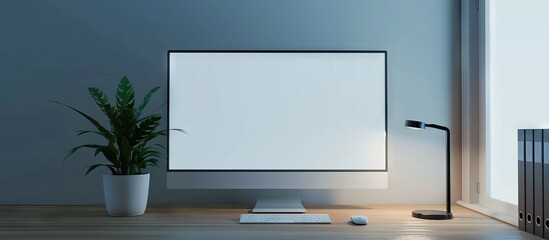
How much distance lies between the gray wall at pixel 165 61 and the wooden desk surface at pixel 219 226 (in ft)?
0.49

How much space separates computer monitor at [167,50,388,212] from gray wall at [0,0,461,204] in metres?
0.31

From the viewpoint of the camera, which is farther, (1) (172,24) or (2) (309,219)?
(1) (172,24)

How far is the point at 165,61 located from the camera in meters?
1.89

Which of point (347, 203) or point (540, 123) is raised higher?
point (540, 123)

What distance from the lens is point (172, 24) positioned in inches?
74.5

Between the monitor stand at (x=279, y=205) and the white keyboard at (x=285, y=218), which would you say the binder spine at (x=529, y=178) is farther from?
the monitor stand at (x=279, y=205)

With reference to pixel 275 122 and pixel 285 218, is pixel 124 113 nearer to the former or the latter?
pixel 275 122

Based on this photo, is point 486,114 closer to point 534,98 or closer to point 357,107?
point 534,98

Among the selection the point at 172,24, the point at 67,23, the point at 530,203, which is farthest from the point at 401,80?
the point at 67,23

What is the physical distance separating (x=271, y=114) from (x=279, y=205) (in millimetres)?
310

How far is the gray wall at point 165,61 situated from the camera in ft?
6.16

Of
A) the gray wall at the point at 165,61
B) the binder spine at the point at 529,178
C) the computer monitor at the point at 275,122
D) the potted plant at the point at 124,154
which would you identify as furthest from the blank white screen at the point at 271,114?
the binder spine at the point at 529,178

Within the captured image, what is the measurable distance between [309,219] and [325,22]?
0.81 m

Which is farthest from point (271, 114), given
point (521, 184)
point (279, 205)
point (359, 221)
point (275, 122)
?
point (521, 184)
